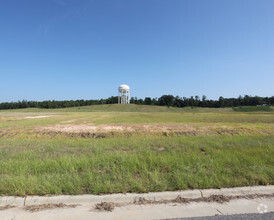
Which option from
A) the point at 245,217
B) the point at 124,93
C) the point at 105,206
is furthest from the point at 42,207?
the point at 124,93

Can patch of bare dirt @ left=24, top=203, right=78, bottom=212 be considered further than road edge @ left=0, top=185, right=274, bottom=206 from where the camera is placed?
No

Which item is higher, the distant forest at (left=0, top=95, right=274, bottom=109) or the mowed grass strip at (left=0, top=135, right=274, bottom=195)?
the distant forest at (left=0, top=95, right=274, bottom=109)

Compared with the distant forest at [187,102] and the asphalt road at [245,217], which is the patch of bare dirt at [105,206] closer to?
the asphalt road at [245,217]

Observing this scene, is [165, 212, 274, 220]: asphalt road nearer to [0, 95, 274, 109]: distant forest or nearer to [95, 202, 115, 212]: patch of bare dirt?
[95, 202, 115, 212]: patch of bare dirt

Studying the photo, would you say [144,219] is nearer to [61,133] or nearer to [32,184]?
[32,184]

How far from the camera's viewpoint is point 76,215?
3.33m

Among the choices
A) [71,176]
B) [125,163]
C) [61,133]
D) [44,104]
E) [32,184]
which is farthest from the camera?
[44,104]

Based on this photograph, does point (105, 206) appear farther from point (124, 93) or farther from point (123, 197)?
point (124, 93)

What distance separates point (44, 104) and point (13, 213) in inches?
5916

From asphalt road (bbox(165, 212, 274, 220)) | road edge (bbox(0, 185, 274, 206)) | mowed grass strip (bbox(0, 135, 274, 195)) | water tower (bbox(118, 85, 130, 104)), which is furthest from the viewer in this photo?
water tower (bbox(118, 85, 130, 104))

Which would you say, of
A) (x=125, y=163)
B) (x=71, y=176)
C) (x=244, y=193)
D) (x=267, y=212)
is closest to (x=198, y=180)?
(x=244, y=193)

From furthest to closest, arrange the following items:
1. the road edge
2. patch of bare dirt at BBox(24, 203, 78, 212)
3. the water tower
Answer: the water tower → the road edge → patch of bare dirt at BBox(24, 203, 78, 212)

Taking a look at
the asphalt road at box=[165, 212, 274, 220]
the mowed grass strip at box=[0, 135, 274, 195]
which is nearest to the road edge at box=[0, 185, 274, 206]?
the mowed grass strip at box=[0, 135, 274, 195]

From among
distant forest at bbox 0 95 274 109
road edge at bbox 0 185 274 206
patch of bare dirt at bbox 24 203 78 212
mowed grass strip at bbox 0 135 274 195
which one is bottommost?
patch of bare dirt at bbox 24 203 78 212
